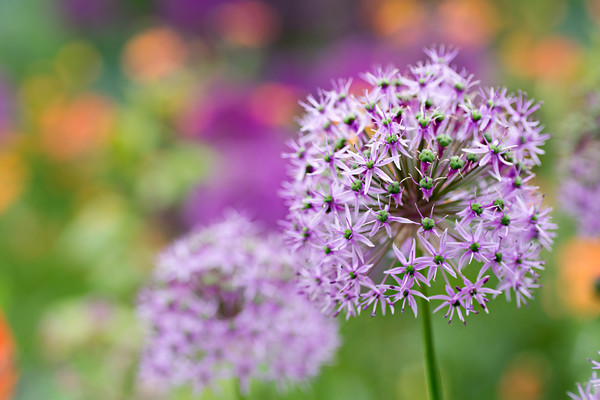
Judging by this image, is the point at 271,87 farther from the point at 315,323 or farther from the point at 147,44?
the point at 315,323

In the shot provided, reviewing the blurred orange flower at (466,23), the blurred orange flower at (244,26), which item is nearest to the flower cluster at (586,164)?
the blurred orange flower at (466,23)

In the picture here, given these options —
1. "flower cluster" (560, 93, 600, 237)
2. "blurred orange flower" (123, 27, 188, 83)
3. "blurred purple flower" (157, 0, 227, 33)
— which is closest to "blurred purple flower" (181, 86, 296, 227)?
"blurred orange flower" (123, 27, 188, 83)

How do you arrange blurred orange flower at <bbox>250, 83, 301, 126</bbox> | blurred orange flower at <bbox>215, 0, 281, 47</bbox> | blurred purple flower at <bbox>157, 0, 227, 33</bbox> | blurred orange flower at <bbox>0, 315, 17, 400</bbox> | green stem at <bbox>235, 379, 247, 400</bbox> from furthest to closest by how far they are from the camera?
blurred purple flower at <bbox>157, 0, 227, 33</bbox> → blurred orange flower at <bbox>215, 0, 281, 47</bbox> → blurred orange flower at <bbox>250, 83, 301, 126</bbox> → blurred orange flower at <bbox>0, 315, 17, 400</bbox> → green stem at <bbox>235, 379, 247, 400</bbox>

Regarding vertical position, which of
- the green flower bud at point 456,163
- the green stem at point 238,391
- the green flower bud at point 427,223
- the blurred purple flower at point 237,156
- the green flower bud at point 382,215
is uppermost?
the blurred purple flower at point 237,156

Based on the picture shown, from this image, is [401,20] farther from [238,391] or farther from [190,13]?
[238,391]

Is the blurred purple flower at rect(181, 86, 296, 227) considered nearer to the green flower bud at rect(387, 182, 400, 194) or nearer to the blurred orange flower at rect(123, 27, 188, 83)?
the blurred orange flower at rect(123, 27, 188, 83)

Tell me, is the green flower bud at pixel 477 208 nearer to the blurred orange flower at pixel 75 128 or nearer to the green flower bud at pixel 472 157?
the green flower bud at pixel 472 157

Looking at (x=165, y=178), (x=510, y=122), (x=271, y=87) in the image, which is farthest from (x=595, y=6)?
(x=510, y=122)
